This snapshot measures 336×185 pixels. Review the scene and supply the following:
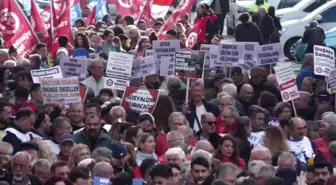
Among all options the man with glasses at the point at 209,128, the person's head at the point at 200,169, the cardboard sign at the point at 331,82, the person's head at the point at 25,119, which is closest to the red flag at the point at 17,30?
the cardboard sign at the point at 331,82

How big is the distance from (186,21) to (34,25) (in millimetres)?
4067

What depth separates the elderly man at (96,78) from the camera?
21344mm

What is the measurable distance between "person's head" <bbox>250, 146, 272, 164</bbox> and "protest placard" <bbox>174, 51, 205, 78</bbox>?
15.3 feet

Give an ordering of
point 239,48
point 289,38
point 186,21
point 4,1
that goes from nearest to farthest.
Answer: point 239,48 → point 4,1 → point 186,21 → point 289,38

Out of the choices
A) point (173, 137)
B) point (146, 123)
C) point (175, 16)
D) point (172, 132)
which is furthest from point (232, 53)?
point (173, 137)

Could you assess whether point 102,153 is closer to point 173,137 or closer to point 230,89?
point 173,137

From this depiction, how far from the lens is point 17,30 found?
2511 centimetres

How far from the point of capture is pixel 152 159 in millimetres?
15758

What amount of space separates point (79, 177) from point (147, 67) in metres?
7.69

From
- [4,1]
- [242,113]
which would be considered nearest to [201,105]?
[242,113]

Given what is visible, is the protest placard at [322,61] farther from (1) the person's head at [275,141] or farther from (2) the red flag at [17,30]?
(1) the person's head at [275,141]

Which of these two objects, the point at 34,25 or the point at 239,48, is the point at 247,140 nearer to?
the point at 239,48

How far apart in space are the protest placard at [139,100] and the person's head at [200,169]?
420cm

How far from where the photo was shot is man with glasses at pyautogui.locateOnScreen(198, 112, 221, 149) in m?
18.1
